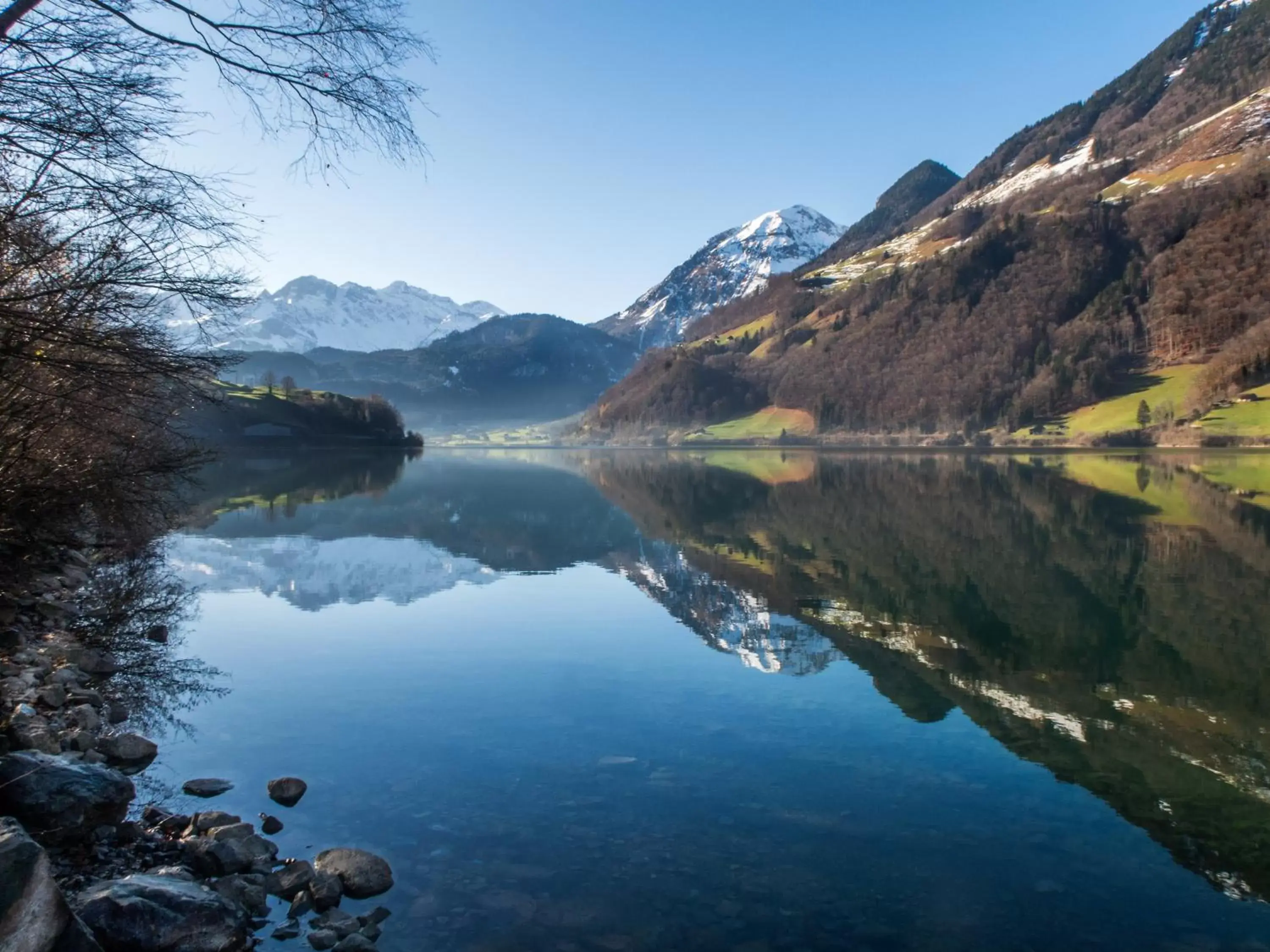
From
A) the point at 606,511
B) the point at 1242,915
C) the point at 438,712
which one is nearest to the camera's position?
the point at 1242,915

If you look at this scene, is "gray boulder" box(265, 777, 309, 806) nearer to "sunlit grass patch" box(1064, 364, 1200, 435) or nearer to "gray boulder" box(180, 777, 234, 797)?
"gray boulder" box(180, 777, 234, 797)

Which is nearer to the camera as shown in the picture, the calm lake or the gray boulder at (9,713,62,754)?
the calm lake

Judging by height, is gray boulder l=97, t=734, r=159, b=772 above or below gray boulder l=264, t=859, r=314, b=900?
above

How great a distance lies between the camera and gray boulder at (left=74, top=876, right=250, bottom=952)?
5527 mm

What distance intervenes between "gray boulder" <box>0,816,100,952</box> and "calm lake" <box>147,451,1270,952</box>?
1.54 meters

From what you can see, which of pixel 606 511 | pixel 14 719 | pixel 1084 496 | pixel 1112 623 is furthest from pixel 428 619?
pixel 1084 496

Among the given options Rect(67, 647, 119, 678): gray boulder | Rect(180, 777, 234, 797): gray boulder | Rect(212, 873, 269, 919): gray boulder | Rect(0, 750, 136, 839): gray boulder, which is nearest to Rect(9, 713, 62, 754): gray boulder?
Rect(0, 750, 136, 839): gray boulder

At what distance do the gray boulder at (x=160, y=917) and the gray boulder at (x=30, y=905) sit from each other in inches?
18.6

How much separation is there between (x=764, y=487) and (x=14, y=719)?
2147 inches

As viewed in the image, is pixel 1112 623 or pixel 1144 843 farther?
pixel 1112 623

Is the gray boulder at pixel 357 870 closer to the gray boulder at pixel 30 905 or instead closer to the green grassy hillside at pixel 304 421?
the gray boulder at pixel 30 905

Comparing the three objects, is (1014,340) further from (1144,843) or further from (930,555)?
(1144,843)

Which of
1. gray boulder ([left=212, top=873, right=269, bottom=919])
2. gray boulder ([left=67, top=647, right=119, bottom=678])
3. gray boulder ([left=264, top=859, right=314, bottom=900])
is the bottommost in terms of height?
gray boulder ([left=264, top=859, right=314, bottom=900])

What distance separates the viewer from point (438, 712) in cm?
1199
